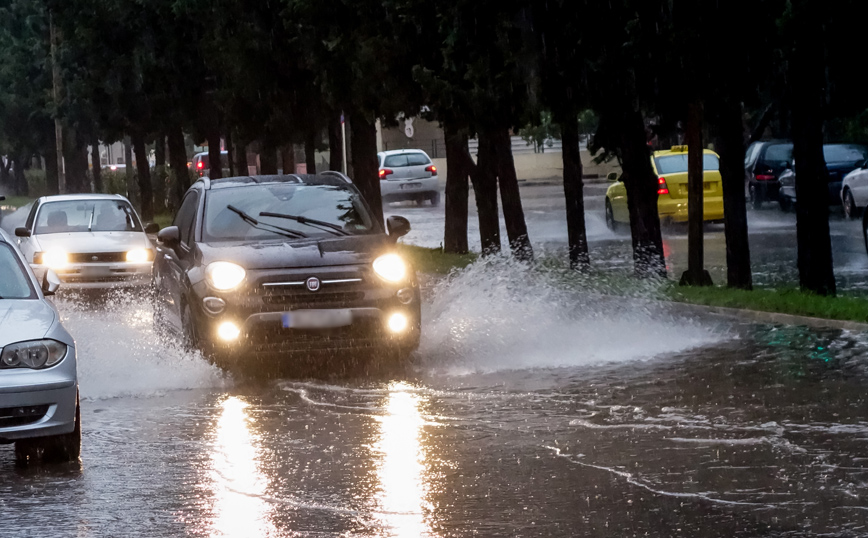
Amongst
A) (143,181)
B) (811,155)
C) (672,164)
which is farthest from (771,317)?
(143,181)

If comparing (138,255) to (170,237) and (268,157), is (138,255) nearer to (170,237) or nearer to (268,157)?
(170,237)

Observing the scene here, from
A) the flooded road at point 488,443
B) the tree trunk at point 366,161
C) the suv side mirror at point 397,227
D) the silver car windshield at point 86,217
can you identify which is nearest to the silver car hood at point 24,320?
the flooded road at point 488,443

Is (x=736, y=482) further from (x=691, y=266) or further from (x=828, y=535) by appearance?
(x=691, y=266)

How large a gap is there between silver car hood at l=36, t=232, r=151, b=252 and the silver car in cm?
1081

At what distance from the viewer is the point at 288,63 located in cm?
2845

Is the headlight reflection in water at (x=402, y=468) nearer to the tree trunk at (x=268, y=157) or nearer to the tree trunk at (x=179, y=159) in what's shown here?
the tree trunk at (x=268, y=157)

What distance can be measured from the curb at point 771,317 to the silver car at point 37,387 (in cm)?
768

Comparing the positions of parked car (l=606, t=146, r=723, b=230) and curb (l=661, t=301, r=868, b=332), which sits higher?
parked car (l=606, t=146, r=723, b=230)

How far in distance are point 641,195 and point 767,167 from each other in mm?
16623

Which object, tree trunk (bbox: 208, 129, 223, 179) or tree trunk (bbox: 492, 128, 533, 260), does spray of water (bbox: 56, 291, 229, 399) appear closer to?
tree trunk (bbox: 492, 128, 533, 260)


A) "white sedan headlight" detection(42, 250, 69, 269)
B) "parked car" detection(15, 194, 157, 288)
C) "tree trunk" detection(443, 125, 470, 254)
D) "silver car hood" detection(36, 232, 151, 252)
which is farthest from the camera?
"tree trunk" detection(443, 125, 470, 254)

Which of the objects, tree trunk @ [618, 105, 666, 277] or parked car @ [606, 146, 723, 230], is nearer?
tree trunk @ [618, 105, 666, 277]

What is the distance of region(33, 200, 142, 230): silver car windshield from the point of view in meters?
20.1

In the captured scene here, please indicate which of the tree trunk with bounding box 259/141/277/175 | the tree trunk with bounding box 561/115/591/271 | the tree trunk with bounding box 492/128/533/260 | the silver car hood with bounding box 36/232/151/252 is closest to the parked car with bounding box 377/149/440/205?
the tree trunk with bounding box 259/141/277/175
